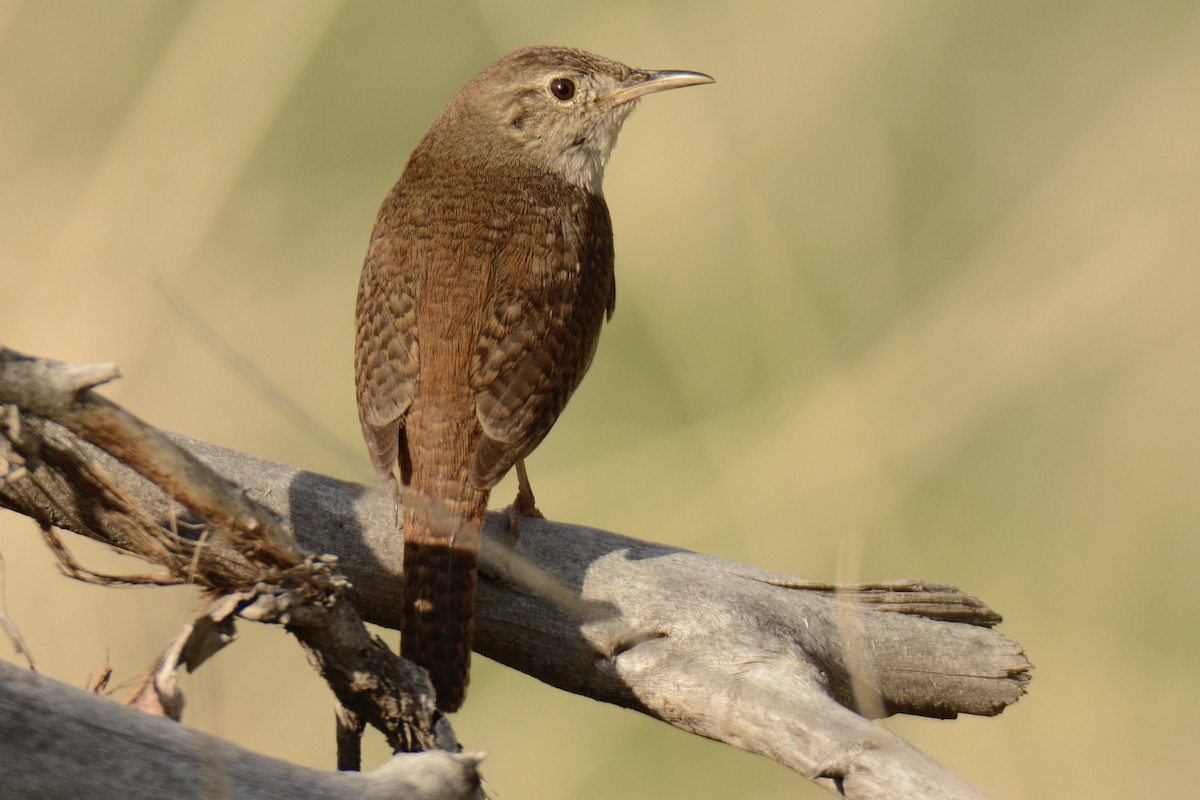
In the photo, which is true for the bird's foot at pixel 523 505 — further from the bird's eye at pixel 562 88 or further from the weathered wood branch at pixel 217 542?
the bird's eye at pixel 562 88

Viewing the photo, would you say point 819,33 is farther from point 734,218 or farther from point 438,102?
point 438,102

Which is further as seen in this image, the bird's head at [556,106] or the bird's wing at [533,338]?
the bird's head at [556,106]

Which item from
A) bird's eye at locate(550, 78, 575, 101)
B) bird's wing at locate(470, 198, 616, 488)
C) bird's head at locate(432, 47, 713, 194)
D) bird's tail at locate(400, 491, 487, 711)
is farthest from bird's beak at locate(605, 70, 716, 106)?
bird's tail at locate(400, 491, 487, 711)

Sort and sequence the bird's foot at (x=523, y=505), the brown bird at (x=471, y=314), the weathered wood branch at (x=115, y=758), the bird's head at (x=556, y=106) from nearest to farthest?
the weathered wood branch at (x=115, y=758)
the brown bird at (x=471, y=314)
the bird's foot at (x=523, y=505)
the bird's head at (x=556, y=106)

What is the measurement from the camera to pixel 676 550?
300 centimetres

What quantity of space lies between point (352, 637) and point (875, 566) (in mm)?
2287

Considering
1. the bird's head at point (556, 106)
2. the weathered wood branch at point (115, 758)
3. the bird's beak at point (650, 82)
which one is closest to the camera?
the weathered wood branch at point (115, 758)

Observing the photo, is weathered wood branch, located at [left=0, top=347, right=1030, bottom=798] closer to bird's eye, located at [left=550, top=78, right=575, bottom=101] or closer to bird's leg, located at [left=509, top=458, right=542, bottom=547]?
bird's leg, located at [left=509, top=458, right=542, bottom=547]

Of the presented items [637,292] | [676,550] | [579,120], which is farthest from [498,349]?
[637,292]

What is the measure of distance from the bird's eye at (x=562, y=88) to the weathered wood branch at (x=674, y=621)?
1.41m

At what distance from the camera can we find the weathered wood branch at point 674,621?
2.51 metres

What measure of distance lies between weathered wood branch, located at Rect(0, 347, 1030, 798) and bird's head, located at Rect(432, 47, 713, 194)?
3.99ft

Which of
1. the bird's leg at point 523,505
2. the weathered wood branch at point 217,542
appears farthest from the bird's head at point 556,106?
the weathered wood branch at point 217,542

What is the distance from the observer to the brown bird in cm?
264
